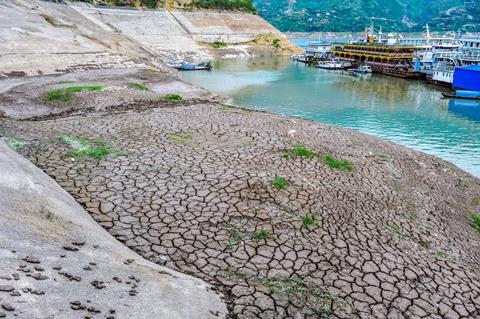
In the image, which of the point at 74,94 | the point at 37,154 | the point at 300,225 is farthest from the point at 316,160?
the point at 74,94

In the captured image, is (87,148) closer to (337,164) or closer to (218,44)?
(337,164)

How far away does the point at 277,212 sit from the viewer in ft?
34.5

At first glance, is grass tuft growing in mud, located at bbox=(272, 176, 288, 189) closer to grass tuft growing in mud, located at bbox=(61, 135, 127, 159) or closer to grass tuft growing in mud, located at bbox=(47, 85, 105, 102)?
grass tuft growing in mud, located at bbox=(61, 135, 127, 159)

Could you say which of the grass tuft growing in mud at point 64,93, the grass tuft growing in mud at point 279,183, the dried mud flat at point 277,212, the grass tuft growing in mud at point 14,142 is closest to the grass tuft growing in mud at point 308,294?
the dried mud flat at point 277,212

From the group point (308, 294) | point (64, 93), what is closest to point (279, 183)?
point (308, 294)

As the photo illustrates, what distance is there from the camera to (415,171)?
56.9 ft

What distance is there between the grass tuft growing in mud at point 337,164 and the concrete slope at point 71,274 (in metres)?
7.99

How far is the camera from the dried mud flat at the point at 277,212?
8312mm

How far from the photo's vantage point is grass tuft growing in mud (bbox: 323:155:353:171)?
47.7ft

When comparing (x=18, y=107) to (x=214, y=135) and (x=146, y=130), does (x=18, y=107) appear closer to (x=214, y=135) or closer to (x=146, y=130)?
(x=146, y=130)

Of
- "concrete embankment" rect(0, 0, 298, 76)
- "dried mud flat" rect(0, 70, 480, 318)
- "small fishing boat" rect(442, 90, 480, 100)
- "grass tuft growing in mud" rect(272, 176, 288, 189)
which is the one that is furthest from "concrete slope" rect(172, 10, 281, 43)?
"grass tuft growing in mud" rect(272, 176, 288, 189)

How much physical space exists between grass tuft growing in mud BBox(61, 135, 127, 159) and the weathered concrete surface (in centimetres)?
2127

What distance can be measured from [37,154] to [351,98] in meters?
34.7

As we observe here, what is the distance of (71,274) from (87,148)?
8315mm
